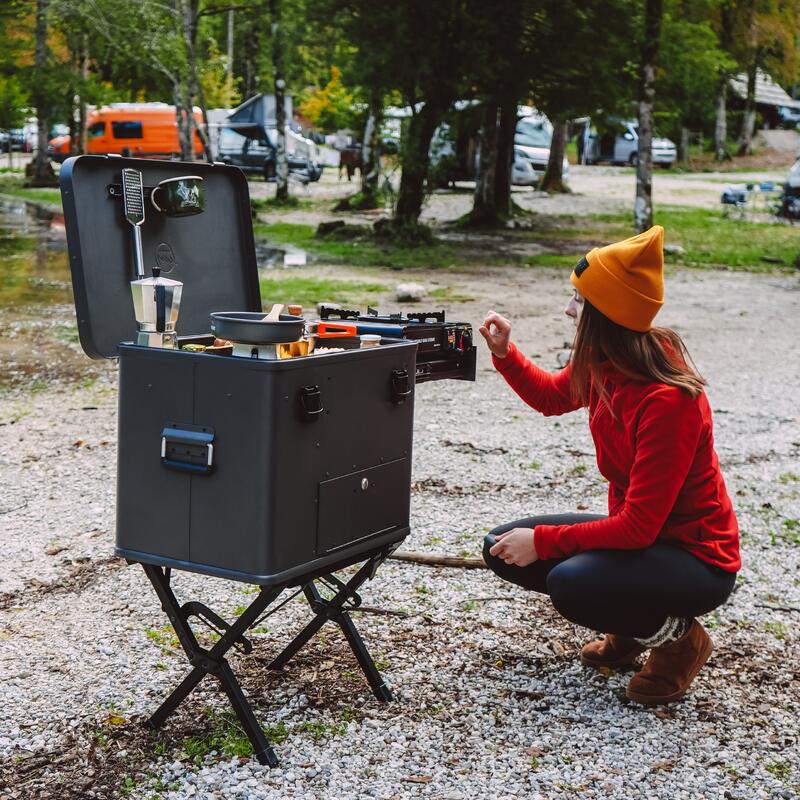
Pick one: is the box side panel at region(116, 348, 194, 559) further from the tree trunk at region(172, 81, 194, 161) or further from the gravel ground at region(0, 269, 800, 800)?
the tree trunk at region(172, 81, 194, 161)

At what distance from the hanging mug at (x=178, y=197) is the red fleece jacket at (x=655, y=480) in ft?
4.61

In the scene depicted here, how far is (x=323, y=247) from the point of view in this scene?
61.6ft

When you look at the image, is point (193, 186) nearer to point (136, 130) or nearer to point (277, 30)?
point (277, 30)

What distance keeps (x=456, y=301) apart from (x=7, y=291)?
5.32 m

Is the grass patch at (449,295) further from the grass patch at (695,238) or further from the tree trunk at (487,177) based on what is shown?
the tree trunk at (487,177)

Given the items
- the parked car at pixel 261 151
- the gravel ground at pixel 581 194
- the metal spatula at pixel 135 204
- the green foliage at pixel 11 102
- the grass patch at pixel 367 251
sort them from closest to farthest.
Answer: the metal spatula at pixel 135 204, the grass patch at pixel 367 251, the gravel ground at pixel 581 194, the green foliage at pixel 11 102, the parked car at pixel 261 151

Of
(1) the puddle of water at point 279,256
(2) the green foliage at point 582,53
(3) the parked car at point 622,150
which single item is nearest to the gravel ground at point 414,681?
(1) the puddle of water at point 279,256

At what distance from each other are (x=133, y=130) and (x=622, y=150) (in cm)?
2053

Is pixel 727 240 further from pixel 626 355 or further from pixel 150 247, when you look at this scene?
pixel 150 247

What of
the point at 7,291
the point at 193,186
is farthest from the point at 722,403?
the point at 7,291

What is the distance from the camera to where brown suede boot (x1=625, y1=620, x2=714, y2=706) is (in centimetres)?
368

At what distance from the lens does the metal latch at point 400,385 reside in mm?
3311

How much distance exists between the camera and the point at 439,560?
16.2 ft

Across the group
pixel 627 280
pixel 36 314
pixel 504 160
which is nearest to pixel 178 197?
pixel 627 280
